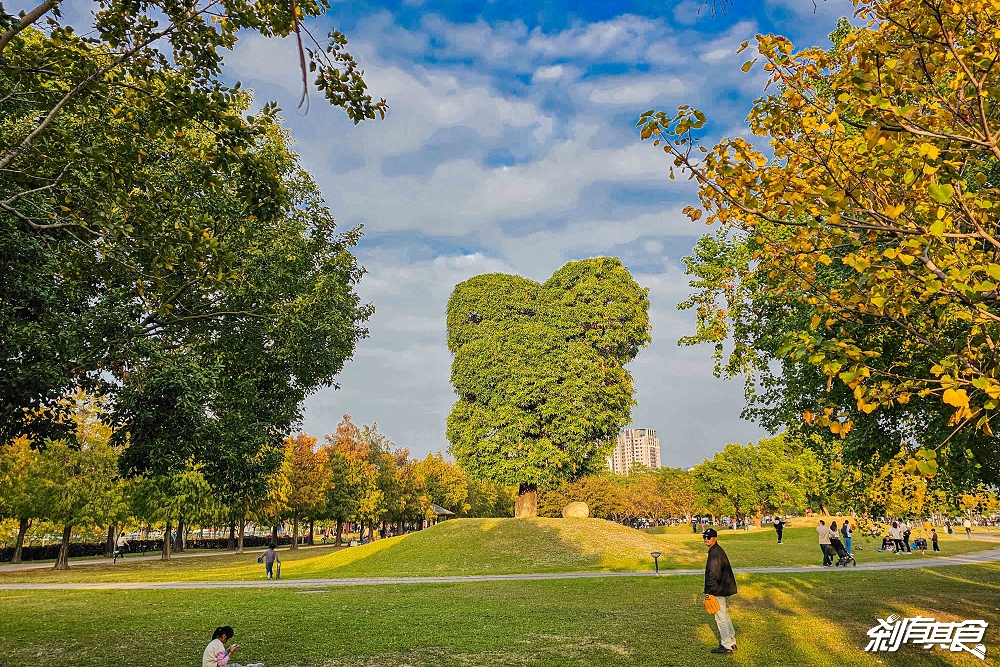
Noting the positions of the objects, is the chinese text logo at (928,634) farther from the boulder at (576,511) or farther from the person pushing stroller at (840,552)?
the boulder at (576,511)

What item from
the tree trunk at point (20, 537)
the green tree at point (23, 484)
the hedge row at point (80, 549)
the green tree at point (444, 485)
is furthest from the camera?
the green tree at point (444, 485)

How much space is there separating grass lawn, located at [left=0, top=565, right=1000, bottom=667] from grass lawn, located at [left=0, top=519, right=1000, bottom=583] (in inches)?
316

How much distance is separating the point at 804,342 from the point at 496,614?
479 inches

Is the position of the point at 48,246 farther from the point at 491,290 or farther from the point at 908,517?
the point at 491,290

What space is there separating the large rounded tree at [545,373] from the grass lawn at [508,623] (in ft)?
55.8

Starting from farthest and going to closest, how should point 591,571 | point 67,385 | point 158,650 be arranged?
point 591,571
point 67,385
point 158,650

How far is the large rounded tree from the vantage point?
125 feet

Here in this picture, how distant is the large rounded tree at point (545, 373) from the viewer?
125 feet

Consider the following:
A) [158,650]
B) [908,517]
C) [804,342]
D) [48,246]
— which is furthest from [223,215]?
[908,517]

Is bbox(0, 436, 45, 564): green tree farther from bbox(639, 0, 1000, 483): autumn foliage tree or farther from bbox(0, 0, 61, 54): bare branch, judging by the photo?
bbox(639, 0, 1000, 483): autumn foliage tree

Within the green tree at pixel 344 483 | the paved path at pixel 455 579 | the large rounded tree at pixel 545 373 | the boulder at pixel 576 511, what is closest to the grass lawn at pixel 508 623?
the paved path at pixel 455 579

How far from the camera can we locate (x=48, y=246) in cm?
1188

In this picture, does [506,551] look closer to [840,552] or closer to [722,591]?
[840,552]

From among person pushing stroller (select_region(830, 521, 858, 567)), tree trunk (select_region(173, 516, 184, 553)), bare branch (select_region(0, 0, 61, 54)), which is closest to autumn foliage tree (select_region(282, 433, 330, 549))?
tree trunk (select_region(173, 516, 184, 553))
